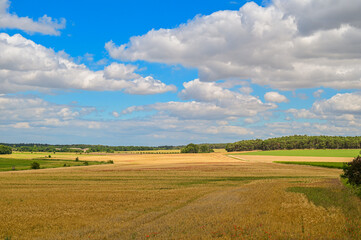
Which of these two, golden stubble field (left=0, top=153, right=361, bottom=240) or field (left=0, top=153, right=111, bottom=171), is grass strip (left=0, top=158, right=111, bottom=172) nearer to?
field (left=0, top=153, right=111, bottom=171)

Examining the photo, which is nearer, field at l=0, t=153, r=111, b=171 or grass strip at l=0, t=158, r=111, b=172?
grass strip at l=0, t=158, r=111, b=172

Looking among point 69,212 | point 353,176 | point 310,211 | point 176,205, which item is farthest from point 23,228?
point 353,176

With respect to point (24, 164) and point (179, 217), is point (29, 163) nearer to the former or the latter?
point (24, 164)

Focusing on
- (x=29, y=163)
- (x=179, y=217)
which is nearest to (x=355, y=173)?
(x=179, y=217)

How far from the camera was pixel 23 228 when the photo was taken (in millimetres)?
21500

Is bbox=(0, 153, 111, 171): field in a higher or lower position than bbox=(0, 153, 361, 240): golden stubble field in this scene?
lower

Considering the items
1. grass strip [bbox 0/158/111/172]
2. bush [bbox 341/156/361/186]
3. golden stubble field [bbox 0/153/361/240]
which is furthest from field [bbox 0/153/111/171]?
bush [bbox 341/156/361/186]

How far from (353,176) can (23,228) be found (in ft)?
112

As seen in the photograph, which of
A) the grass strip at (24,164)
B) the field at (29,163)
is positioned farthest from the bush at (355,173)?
the field at (29,163)

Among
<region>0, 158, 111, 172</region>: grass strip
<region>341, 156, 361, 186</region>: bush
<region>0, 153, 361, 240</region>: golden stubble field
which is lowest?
<region>0, 158, 111, 172</region>: grass strip

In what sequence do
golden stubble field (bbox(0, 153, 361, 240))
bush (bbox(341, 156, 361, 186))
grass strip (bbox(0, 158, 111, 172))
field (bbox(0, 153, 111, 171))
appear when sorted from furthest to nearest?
1. field (bbox(0, 153, 111, 171))
2. grass strip (bbox(0, 158, 111, 172))
3. bush (bbox(341, 156, 361, 186))
4. golden stubble field (bbox(0, 153, 361, 240))

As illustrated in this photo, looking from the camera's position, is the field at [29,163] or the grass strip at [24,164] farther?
the field at [29,163]

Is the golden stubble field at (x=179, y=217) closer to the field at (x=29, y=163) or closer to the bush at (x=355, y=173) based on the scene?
the bush at (x=355, y=173)

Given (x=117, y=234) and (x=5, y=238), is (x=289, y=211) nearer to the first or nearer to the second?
(x=117, y=234)
